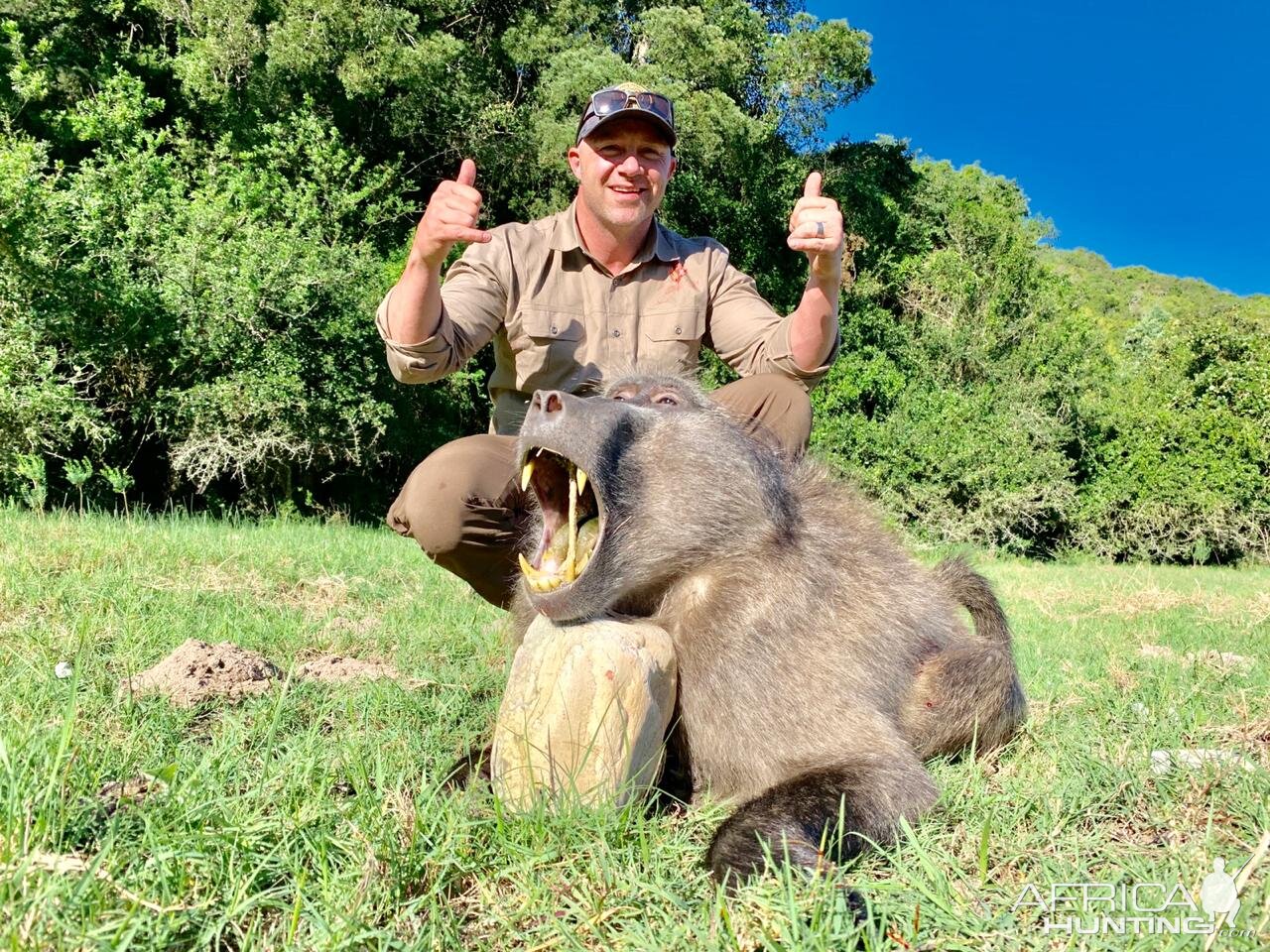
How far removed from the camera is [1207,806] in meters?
1.94

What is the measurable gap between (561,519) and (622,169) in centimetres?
173

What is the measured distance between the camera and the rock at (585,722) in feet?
5.92

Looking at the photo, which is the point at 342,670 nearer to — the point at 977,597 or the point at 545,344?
the point at 545,344

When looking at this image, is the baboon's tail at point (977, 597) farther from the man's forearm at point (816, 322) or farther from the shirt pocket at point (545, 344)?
the shirt pocket at point (545, 344)

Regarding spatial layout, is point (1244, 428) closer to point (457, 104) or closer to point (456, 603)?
point (457, 104)

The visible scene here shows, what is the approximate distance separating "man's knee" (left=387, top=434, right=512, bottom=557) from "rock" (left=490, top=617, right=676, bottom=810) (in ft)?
3.28

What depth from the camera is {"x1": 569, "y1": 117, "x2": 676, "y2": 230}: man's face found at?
329 centimetres

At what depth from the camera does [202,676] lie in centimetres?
251

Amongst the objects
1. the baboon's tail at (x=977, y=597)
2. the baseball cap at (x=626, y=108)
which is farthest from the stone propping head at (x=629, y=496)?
the baseball cap at (x=626, y=108)

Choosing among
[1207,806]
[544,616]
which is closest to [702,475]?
[544,616]

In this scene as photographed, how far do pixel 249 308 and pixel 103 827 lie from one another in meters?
11.4

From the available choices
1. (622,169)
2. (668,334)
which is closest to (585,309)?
(668,334)

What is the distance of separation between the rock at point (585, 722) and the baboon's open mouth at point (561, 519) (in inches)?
5.8

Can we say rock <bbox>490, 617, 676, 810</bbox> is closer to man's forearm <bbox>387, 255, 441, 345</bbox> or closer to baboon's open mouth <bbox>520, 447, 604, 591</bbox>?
baboon's open mouth <bbox>520, 447, 604, 591</bbox>
